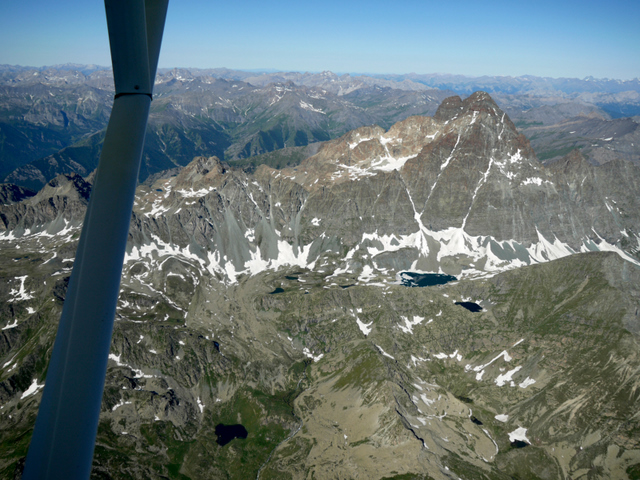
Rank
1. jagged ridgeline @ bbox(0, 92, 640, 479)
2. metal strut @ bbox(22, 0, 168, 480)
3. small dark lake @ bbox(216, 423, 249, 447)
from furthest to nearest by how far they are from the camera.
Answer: small dark lake @ bbox(216, 423, 249, 447)
jagged ridgeline @ bbox(0, 92, 640, 479)
metal strut @ bbox(22, 0, 168, 480)

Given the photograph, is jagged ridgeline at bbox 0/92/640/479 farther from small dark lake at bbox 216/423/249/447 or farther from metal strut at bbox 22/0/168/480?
metal strut at bbox 22/0/168/480

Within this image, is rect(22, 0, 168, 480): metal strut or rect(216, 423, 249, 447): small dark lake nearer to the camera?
rect(22, 0, 168, 480): metal strut

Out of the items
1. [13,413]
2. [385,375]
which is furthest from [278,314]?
Result: [13,413]

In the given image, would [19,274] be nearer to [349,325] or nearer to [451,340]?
[349,325]

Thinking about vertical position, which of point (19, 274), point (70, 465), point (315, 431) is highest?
point (70, 465)

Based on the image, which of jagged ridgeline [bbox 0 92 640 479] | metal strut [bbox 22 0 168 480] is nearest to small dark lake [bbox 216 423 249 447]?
jagged ridgeline [bbox 0 92 640 479]

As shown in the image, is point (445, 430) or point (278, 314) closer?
point (445, 430)
